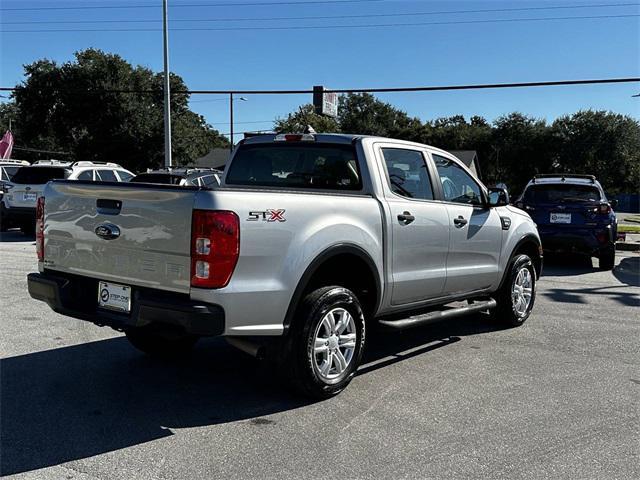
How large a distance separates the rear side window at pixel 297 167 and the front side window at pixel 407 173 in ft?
1.17

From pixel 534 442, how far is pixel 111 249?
2988 mm

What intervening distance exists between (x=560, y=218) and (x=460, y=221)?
643 cm

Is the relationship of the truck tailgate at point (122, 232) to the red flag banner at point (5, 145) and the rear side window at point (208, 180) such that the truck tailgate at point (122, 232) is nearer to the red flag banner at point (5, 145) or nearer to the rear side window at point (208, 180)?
the rear side window at point (208, 180)

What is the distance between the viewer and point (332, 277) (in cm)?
474

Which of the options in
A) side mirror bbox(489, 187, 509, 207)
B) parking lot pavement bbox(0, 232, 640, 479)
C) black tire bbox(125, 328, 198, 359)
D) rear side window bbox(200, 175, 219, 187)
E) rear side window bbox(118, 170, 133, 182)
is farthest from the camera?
rear side window bbox(118, 170, 133, 182)

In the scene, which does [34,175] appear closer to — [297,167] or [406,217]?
[297,167]

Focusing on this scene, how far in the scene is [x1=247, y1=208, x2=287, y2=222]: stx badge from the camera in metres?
3.78

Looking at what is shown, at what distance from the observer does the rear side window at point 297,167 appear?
5047 millimetres

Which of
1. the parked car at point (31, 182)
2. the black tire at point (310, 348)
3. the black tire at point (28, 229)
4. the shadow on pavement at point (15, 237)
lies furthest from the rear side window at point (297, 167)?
the black tire at point (28, 229)

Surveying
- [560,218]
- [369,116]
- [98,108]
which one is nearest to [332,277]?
[560,218]

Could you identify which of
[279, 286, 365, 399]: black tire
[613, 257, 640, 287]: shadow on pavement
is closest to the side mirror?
[279, 286, 365, 399]: black tire

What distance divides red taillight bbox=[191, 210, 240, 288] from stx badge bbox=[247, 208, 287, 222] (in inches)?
4.7

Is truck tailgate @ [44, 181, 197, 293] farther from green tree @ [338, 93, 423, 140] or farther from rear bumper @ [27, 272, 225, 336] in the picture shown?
green tree @ [338, 93, 423, 140]

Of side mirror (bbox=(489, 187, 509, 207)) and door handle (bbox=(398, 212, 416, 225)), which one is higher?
side mirror (bbox=(489, 187, 509, 207))
